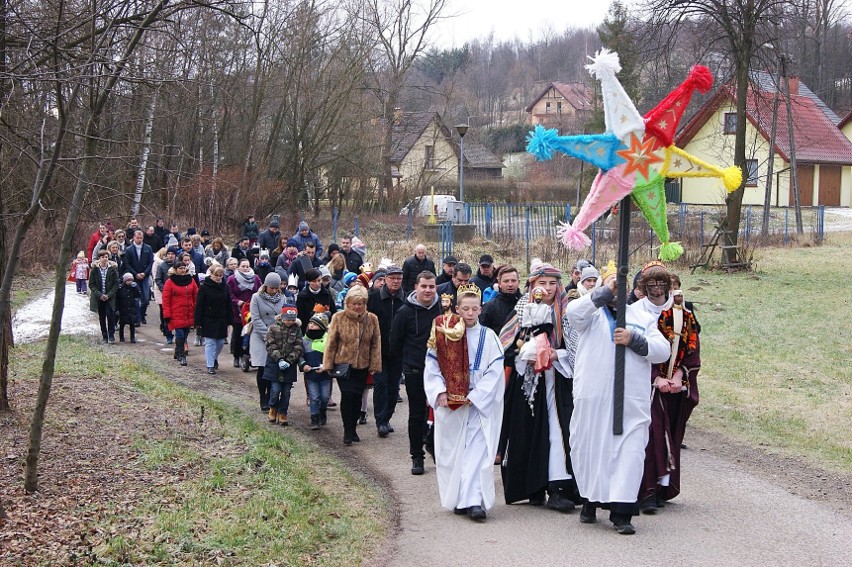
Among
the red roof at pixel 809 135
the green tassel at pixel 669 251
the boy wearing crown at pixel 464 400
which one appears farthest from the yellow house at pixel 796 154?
the boy wearing crown at pixel 464 400

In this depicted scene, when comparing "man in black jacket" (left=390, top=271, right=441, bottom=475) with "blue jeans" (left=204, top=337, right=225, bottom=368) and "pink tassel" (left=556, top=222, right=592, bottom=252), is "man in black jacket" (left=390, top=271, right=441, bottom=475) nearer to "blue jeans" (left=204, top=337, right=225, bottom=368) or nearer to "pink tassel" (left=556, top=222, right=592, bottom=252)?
"pink tassel" (left=556, top=222, right=592, bottom=252)

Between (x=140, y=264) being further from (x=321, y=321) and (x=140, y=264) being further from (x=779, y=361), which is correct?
(x=779, y=361)

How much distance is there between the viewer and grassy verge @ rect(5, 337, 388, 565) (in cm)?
675

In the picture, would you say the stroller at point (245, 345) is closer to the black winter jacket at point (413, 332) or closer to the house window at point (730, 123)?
the black winter jacket at point (413, 332)

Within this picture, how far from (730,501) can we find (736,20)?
65.9 ft

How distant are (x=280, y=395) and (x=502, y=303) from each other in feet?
10.9

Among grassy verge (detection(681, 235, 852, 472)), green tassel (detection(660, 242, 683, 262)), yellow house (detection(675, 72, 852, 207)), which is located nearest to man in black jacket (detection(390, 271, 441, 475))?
green tassel (detection(660, 242, 683, 262))

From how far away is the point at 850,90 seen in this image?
78.6m

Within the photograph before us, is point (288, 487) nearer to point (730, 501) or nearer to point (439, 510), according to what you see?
point (439, 510)

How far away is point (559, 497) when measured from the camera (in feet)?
26.1

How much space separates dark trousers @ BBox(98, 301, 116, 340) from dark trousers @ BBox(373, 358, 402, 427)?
776 cm

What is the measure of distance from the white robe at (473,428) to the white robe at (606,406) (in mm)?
739

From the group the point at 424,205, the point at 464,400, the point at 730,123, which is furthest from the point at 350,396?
the point at 730,123

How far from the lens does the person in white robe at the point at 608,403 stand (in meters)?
7.20
